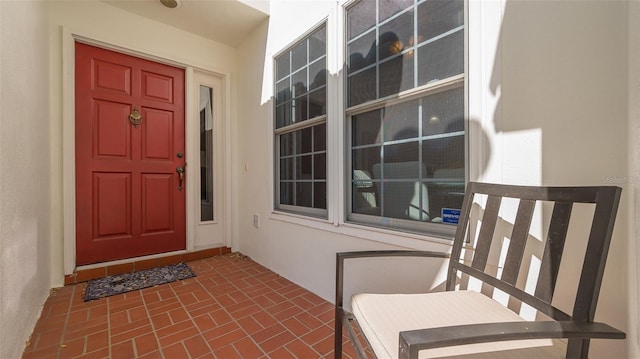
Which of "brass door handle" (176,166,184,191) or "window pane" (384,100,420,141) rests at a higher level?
"window pane" (384,100,420,141)

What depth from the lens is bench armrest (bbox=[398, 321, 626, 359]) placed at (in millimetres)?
602

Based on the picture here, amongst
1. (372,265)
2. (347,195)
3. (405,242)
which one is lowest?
(372,265)

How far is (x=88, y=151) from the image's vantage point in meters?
2.60

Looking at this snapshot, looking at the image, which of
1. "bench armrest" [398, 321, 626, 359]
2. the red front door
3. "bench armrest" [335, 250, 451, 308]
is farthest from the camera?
the red front door

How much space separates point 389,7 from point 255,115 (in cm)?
189

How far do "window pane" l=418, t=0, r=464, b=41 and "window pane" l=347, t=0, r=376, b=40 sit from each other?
15.7 inches

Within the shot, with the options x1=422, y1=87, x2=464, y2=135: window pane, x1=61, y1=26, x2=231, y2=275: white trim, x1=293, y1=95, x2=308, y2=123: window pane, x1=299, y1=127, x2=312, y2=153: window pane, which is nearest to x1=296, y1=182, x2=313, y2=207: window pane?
x1=299, y1=127, x2=312, y2=153: window pane

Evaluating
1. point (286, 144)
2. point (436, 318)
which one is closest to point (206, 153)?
point (286, 144)

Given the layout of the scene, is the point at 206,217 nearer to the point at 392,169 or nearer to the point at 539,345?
the point at 392,169

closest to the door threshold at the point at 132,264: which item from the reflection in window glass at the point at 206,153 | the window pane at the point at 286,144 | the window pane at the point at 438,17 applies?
the reflection in window glass at the point at 206,153

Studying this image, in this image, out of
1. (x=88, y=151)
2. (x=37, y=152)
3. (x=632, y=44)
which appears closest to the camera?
(x=632, y=44)

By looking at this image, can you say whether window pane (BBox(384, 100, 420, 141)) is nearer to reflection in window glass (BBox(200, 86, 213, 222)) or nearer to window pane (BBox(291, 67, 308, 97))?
window pane (BBox(291, 67, 308, 97))

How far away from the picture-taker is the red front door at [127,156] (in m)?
2.59

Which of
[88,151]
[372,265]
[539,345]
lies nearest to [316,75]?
[372,265]
